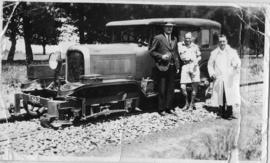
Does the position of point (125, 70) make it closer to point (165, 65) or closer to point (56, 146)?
point (165, 65)

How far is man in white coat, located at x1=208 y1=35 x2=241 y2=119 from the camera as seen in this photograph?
252 centimetres

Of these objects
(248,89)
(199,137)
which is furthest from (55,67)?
Result: (248,89)

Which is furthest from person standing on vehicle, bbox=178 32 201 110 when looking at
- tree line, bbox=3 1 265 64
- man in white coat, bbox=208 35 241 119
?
tree line, bbox=3 1 265 64

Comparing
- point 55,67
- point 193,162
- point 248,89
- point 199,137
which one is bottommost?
point 193,162

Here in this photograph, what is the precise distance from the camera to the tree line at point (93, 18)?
2.46 meters

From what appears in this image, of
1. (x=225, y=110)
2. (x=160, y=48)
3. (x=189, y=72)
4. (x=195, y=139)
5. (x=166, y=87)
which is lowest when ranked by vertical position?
(x=195, y=139)

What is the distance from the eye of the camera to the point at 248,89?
2.50m

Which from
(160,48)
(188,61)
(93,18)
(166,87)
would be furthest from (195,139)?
(93,18)

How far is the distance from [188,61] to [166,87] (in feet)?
0.82

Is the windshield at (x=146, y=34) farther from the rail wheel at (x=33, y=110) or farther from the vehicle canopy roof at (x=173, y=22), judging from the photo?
the rail wheel at (x=33, y=110)

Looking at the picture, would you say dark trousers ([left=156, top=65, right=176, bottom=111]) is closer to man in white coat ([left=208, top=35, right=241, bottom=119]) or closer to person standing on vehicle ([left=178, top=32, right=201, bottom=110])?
person standing on vehicle ([left=178, top=32, right=201, bottom=110])

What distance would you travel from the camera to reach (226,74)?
2535mm

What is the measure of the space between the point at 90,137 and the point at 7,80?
722mm

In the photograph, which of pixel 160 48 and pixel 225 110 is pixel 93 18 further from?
pixel 225 110
